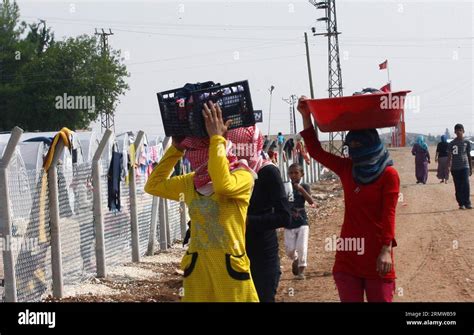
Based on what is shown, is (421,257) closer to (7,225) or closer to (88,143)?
(7,225)

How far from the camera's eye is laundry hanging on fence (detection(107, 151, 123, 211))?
41.3ft

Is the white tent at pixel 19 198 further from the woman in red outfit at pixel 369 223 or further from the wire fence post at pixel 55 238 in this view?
the woman in red outfit at pixel 369 223

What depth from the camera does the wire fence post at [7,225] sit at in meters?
8.56

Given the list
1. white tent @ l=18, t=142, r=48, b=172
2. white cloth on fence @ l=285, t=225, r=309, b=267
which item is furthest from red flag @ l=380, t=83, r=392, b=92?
white tent @ l=18, t=142, r=48, b=172

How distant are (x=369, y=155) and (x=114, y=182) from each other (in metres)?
7.33

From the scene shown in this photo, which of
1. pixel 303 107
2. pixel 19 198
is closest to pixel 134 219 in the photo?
pixel 19 198

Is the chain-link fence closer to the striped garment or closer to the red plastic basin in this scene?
the red plastic basin

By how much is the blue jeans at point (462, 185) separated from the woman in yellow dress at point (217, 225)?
575 inches

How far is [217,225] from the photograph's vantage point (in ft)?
17.2

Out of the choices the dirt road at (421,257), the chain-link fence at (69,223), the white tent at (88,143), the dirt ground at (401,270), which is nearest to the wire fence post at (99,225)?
the chain-link fence at (69,223)

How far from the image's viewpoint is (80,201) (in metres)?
11.4

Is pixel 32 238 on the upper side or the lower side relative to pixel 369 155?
lower

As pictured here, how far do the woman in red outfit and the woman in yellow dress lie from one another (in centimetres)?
83
